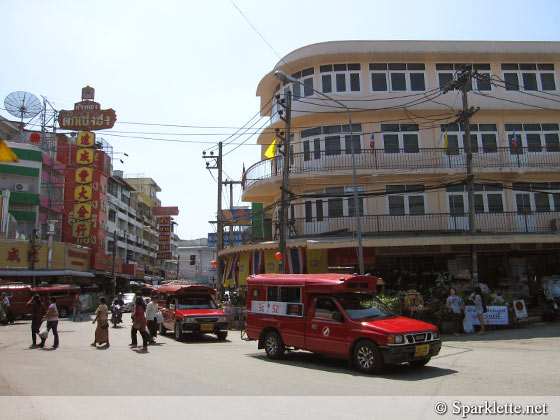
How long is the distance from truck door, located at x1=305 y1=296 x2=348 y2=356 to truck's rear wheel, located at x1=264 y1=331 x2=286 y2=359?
1.01 metres

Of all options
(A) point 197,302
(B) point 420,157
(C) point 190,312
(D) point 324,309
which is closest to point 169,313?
(A) point 197,302

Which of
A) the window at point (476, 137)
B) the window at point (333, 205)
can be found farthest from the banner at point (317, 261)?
the window at point (476, 137)

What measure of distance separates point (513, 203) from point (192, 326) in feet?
57.0

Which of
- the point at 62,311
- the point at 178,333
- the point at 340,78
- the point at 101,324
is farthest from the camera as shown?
the point at 62,311

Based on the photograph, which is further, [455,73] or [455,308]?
[455,73]

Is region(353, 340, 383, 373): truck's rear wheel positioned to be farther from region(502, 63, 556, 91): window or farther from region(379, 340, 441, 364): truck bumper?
region(502, 63, 556, 91): window

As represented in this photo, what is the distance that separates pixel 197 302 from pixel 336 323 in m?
8.69

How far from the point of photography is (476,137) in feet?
76.9

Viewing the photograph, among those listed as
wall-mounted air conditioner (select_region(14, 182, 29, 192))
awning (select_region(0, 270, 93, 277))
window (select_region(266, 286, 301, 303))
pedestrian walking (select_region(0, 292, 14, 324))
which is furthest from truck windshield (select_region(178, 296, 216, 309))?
wall-mounted air conditioner (select_region(14, 182, 29, 192))

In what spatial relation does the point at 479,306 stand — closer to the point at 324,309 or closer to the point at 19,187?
the point at 324,309

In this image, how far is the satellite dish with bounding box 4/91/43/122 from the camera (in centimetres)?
3968

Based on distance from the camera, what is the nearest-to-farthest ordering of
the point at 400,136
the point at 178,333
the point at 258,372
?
the point at 258,372, the point at 178,333, the point at 400,136

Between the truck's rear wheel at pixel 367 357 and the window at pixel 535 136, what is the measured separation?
18.2 meters
